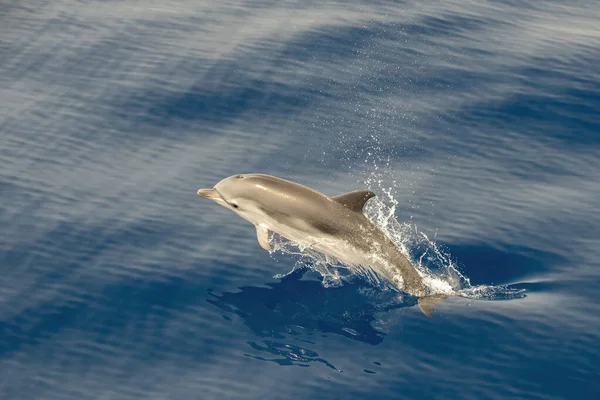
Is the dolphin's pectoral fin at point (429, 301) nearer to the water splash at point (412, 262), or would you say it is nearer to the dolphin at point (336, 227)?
the dolphin at point (336, 227)

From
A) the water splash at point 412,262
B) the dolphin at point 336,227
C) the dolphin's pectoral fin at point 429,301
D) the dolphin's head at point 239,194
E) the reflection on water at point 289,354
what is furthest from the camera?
the water splash at point 412,262

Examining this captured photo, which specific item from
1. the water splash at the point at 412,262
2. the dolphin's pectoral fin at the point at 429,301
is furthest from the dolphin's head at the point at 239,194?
the dolphin's pectoral fin at the point at 429,301

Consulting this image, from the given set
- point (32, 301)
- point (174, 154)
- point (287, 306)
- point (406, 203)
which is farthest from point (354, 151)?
point (32, 301)

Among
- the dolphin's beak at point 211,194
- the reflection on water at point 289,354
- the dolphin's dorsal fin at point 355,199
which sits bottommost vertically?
the reflection on water at point 289,354

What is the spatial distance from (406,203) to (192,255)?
5746mm

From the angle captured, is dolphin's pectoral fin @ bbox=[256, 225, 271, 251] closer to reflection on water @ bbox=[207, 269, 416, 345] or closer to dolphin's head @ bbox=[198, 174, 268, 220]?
dolphin's head @ bbox=[198, 174, 268, 220]

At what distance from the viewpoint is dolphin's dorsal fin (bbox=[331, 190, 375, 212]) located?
21.6 m

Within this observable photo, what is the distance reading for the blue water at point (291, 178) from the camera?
2073 cm

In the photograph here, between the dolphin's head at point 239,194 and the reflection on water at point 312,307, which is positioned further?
the dolphin's head at point 239,194

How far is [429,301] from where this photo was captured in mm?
21344

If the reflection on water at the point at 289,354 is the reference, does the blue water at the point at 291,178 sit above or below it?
above

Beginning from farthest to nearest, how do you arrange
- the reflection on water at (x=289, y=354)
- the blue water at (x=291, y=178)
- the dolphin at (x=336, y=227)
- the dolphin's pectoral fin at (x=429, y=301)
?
the dolphin at (x=336, y=227), the dolphin's pectoral fin at (x=429, y=301), the blue water at (x=291, y=178), the reflection on water at (x=289, y=354)

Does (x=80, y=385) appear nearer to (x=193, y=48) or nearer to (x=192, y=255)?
(x=192, y=255)

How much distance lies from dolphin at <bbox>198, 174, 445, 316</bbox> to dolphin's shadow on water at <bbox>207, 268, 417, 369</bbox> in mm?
818
